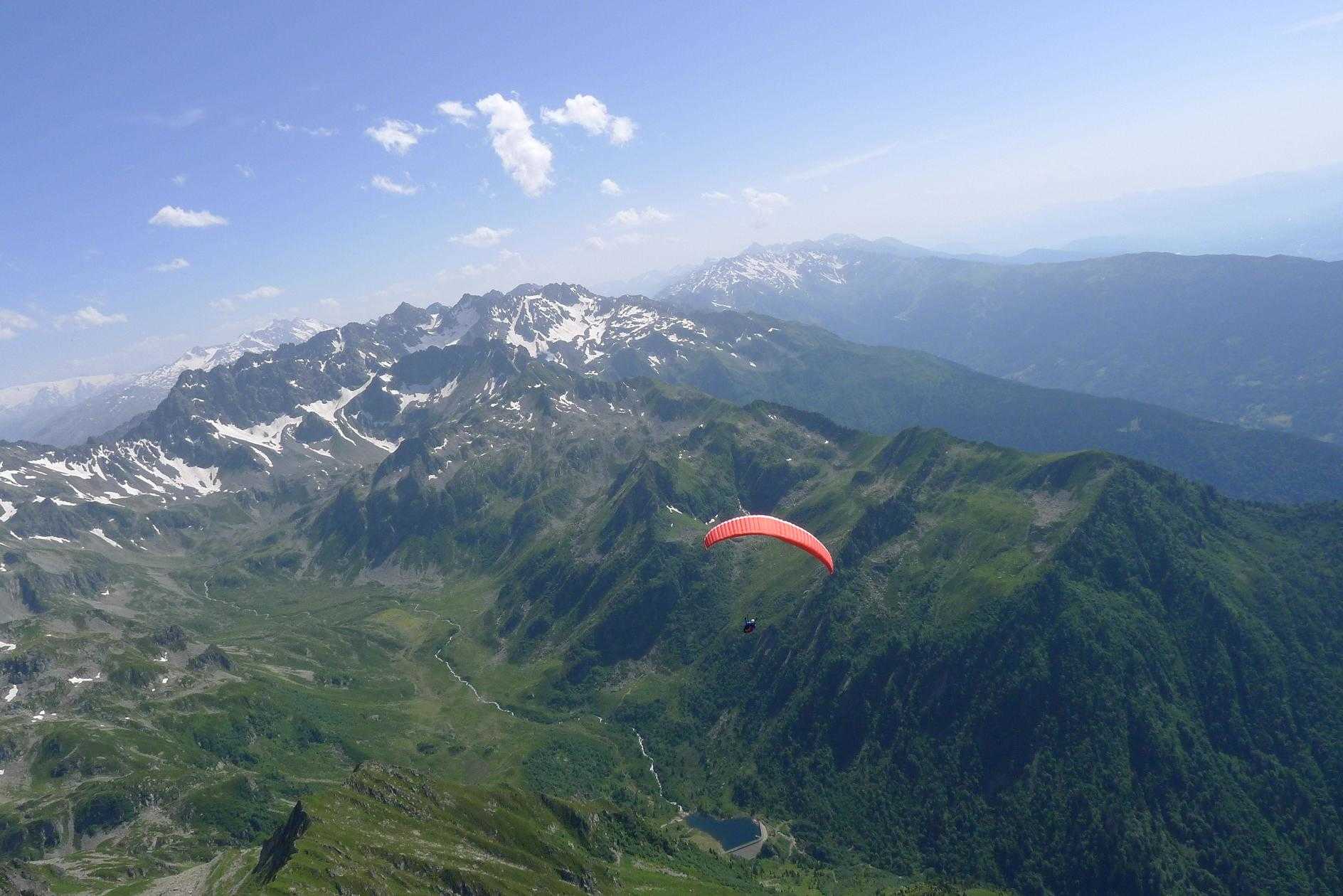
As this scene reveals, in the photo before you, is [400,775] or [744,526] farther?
[400,775]

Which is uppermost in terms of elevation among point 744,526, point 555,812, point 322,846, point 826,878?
point 744,526

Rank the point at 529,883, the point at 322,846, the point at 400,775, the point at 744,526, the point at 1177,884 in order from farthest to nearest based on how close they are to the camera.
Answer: the point at 1177,884 → the point at 400,775 → the point at 529,883 → the point at 322,846 → the point at 744,526

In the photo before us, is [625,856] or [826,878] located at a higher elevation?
[625,856]

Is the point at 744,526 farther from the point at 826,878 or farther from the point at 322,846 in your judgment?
the point at 826,878

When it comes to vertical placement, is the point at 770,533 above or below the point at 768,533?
above

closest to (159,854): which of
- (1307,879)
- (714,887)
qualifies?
(714,887)

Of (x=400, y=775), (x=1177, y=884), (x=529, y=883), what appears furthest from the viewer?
(x=1177, y=884)

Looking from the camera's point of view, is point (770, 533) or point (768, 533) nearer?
point (770, 533)
